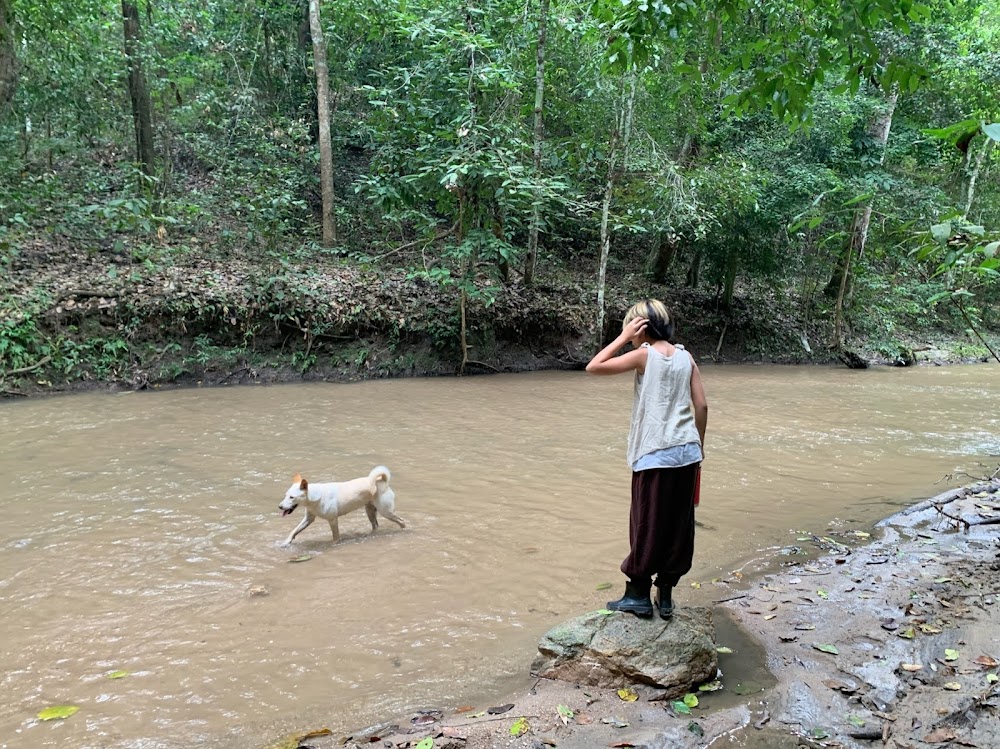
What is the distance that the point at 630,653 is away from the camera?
3283 millimetres

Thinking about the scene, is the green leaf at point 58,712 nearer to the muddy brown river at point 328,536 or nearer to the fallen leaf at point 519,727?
the muddy brown river at point 328,536

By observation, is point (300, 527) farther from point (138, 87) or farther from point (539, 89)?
point (138, 87)

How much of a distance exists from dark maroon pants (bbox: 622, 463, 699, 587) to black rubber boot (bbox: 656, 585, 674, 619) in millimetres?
59

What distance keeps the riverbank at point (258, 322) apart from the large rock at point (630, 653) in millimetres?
10842

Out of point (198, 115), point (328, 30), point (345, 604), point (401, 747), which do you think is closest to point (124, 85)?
point (198, 115)

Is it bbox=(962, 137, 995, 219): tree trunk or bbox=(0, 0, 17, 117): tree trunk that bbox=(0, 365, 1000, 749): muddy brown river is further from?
bbox=(962, 137, 995, 219): tree trunk

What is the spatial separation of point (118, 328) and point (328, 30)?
32.3 feet

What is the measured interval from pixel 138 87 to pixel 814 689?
17.2 m

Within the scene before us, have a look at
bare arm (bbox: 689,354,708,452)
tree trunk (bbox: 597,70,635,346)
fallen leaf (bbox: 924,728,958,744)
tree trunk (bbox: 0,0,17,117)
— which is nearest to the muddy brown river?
bare arm (bbox: 689,354,708,452)

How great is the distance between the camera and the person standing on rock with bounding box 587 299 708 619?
334 cm

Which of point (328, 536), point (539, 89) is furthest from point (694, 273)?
point (328, 536)

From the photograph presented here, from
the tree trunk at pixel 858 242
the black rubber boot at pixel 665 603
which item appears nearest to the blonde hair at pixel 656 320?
the black rubber boot at pixel 665 603

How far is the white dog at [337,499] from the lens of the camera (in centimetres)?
526

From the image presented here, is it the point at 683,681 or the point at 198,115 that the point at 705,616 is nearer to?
the point at 683,681
